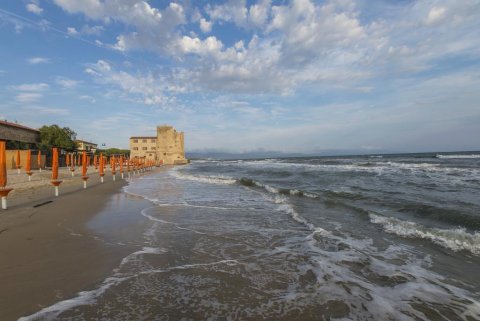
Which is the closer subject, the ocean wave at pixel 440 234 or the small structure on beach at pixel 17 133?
the ocean wave at pixel 440 234

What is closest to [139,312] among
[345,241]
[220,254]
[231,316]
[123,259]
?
[231,316]

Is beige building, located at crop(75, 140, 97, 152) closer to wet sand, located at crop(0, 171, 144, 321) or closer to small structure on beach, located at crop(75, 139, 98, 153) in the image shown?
small structure on beach, located at crop(75, 139, 98, 153)

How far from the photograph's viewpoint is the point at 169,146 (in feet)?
252

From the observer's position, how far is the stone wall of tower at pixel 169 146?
75.9 m

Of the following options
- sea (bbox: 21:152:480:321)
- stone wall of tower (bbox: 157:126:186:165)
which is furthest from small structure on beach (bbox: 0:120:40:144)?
sea (bbox: 21:152:480:321)

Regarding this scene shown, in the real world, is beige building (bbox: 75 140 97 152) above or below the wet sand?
above

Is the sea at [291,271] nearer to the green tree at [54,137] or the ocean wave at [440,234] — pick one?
the ocean wave at [440,234]

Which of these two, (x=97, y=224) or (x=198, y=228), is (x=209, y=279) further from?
(x=97, y=224)

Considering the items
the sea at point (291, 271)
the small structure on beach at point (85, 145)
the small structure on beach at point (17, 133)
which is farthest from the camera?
the small structure on beach at point (85, 145)

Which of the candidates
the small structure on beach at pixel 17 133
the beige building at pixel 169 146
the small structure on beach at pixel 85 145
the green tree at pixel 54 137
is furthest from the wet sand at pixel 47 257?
the small structure on beach at pixel 85 145

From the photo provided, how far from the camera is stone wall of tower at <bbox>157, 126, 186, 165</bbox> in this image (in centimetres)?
7588

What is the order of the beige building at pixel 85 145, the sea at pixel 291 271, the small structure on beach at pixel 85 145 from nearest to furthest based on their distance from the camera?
the sea at pixel 291 271, the small structure on beach at pixel 85 145, the beige building at pixel 85 145

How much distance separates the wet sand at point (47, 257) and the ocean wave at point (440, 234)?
227 inches

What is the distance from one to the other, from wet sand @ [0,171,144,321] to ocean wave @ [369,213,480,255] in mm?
5760
